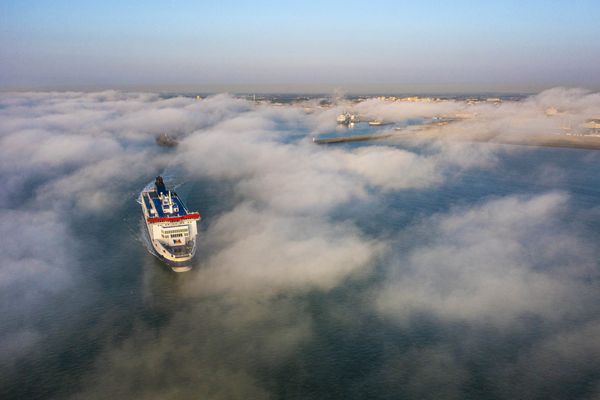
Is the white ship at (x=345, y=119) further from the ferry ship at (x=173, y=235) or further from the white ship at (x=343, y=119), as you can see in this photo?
the ferry ship at (x=173, y=235)

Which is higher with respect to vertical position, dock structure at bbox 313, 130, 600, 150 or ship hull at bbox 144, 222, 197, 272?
dock structure at bbox 313, 130, 600, 150

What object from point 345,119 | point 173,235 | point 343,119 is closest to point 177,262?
point 173,235

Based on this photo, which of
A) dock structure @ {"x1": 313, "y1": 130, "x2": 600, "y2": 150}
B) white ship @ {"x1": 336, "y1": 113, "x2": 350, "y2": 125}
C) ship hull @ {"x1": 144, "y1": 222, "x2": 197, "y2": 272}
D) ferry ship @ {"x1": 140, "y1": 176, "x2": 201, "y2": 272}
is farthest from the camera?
white ship @ {"x1": 336, "y1": 113, "x2": 350, "y2": 125}

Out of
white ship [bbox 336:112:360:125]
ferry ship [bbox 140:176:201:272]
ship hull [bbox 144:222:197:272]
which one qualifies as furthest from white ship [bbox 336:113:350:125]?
ship hull [bbox 144:222:197:272]

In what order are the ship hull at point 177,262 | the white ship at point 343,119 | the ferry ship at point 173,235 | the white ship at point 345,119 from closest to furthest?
1. the ship hull at point 177,262
2. the ferry ship at point 173,235
3. the white ship at point 345,119
4. the white ship at point 343,119

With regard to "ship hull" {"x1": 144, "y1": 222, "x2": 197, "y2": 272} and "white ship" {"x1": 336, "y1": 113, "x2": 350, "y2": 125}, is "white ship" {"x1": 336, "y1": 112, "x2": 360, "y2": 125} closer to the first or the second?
"white ship" {"x1": 336, "y1": 113, "x2": 350, "y2": 125}

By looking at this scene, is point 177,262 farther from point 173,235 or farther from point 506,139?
point 506,139

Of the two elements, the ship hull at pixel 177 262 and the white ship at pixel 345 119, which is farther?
the white ship at pixel 345 119

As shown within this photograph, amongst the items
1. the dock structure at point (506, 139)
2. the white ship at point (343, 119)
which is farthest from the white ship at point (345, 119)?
the dock structure at point (506, 139)

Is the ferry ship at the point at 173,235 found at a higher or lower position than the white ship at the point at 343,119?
lower

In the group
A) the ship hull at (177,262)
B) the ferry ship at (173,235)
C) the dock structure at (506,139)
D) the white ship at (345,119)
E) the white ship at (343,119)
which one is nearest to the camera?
the ship hull at (177,262)

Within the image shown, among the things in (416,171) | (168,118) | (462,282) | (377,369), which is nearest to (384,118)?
(168,118)
